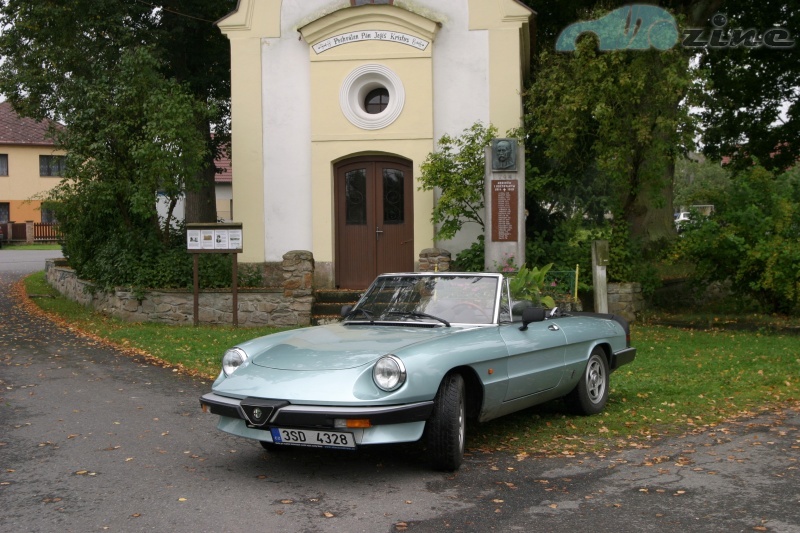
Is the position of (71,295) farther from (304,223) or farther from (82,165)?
(304,223)

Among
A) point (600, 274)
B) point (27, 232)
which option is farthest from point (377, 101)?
point (27, 232)

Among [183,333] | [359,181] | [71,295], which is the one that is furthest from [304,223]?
[71,295]

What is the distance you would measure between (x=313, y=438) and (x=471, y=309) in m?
Result: 2.08

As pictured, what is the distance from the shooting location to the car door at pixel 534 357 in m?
7.28

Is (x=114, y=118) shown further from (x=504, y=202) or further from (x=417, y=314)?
(x=417, y=314)

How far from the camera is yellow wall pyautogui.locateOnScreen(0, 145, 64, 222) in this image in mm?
53403

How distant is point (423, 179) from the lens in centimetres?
1656

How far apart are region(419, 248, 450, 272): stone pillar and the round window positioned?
9.67 ft

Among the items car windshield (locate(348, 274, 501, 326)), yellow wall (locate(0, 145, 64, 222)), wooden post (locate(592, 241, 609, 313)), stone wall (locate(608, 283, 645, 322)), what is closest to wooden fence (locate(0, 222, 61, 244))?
yellow wall (locate(0, 145, 64, 222))

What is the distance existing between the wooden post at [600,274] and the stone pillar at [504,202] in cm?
144

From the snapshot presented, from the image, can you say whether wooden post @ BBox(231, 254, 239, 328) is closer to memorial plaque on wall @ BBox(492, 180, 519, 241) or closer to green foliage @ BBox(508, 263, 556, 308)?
memorial plaque on wall @ BBox(492, 180, 519, 241)

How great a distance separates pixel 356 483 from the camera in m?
6.21

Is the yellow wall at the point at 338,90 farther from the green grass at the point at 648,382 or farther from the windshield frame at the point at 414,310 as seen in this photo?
the windshield frame at the point at 414,310

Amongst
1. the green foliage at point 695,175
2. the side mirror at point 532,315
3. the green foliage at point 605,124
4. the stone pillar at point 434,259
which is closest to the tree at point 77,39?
the stone pillar at point 434,259
